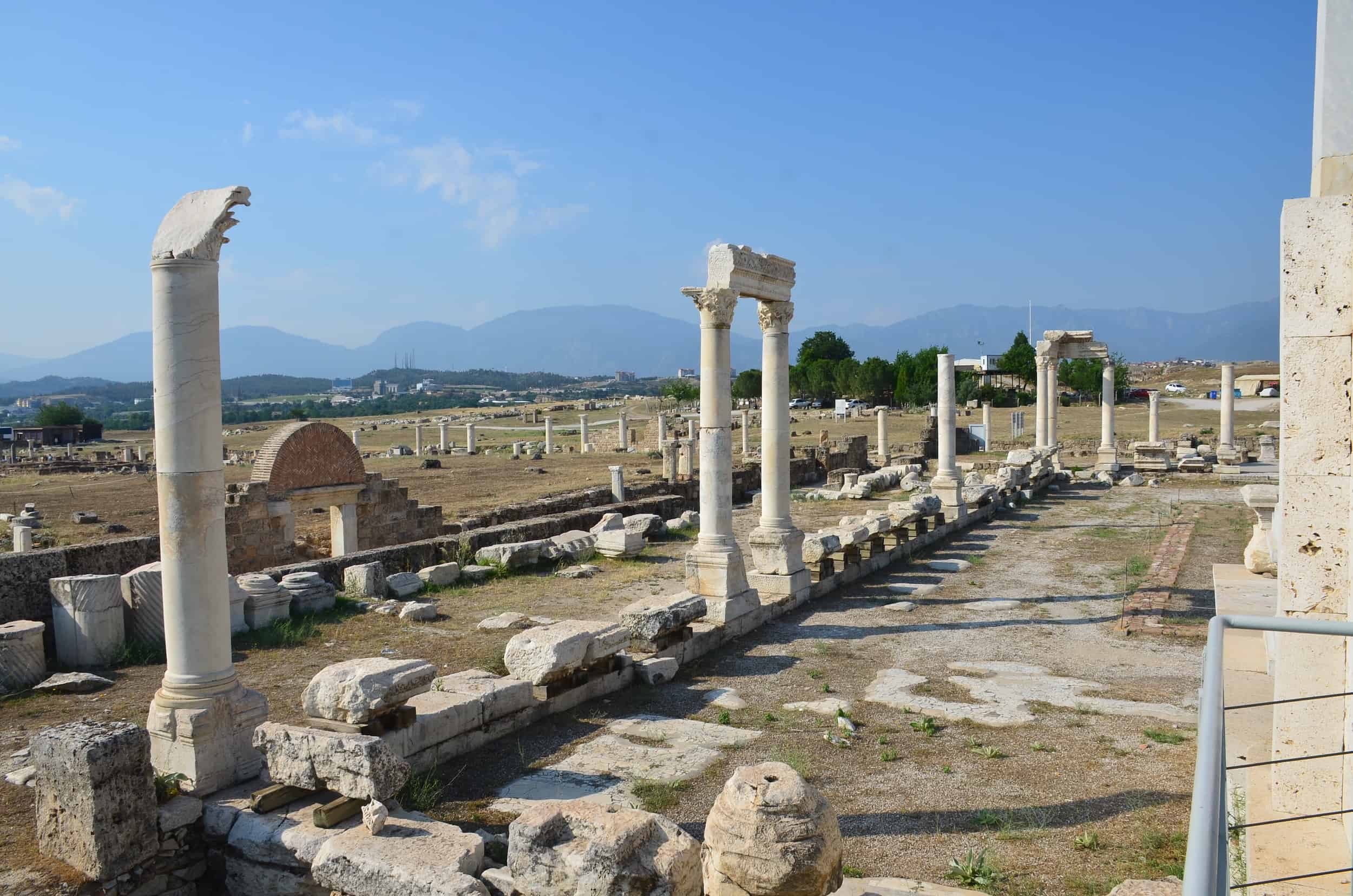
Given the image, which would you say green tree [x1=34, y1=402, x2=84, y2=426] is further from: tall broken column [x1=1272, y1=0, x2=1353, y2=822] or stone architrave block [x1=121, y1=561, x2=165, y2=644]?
tall broken column [x1=1272, y1=0, x2=1353, y2=822]

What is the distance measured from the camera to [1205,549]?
1631 centimetres

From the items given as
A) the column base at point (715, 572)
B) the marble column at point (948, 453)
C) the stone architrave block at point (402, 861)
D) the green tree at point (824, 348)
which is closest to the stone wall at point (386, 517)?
the column base at point (715, 572)

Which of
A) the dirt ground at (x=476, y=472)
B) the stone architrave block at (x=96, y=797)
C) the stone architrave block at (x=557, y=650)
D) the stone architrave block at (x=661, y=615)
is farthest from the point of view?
the dirt ground at (x=476, y=472)

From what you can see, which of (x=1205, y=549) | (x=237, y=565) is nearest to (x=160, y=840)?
(x=237, y=565)

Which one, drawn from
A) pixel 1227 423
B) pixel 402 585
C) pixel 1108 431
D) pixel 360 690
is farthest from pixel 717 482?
pixel 1227 423

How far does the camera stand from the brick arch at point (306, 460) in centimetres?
1684

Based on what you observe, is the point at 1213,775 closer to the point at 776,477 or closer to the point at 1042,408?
the point at 776,477

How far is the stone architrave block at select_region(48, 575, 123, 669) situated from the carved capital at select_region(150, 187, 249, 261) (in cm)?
533

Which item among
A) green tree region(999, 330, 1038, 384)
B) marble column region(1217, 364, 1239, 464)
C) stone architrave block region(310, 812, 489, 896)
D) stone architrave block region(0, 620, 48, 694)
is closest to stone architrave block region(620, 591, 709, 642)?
stone architrave block region(310, 812, 489, 896)

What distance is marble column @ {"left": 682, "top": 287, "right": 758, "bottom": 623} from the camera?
37.7ft

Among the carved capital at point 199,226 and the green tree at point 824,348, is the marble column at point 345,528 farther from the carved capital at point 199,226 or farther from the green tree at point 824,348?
the green tree at point 824,348

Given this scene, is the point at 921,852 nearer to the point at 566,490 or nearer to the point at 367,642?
the point at 367,642

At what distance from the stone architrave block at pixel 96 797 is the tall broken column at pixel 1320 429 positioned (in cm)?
600

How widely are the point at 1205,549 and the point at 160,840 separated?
15.7 metres
